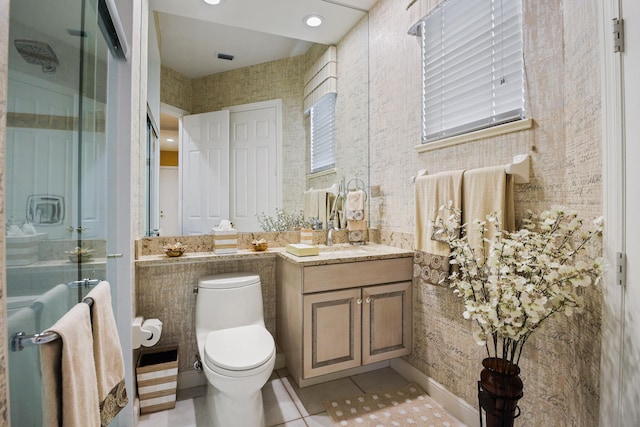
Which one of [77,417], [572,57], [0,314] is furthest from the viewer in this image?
[572,57]

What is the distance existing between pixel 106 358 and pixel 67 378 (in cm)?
31

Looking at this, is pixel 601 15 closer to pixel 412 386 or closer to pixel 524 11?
pixel 524 11

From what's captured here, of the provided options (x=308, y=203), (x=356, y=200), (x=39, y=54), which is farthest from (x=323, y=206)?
(x=39, y=54)

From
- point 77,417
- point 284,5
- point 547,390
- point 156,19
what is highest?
point 284,5

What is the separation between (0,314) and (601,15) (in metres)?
1.77

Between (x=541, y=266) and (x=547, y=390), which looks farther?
(x=547, y=390)

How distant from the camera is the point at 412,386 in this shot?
2041mm

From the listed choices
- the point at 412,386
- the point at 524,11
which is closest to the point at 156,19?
the point at 524,11

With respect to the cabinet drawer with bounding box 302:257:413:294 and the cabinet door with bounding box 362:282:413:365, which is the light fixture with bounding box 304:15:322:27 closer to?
the cabinet drawer with bounding box 302:257:413:294

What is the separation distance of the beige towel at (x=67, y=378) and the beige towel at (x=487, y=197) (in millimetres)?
1514

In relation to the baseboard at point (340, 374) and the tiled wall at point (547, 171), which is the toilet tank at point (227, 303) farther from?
the tiled wall at point (547, 171)

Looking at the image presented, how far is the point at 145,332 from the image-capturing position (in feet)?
5.74

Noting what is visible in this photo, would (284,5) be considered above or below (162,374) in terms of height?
above

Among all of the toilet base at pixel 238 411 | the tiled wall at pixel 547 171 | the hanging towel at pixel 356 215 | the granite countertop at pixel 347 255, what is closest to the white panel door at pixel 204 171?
the granite countertop at pixel 347 255
